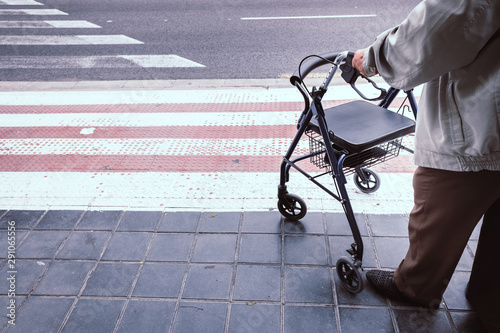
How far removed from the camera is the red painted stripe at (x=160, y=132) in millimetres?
4531

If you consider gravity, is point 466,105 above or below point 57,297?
above

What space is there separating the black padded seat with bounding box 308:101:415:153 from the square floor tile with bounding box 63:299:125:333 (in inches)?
65.2

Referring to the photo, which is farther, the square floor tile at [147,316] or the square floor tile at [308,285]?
the square floor tile at [308,285]

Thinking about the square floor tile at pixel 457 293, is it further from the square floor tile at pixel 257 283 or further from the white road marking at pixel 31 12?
the white road marking at pixel 31 12

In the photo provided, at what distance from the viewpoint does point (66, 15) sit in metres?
9.45

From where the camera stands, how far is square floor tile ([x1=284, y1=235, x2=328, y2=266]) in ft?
9.32

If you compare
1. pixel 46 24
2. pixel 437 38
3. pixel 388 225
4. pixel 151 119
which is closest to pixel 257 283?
pixel 388 225

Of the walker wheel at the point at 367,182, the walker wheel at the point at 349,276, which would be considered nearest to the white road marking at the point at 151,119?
the walker wheel at the point at 367,182

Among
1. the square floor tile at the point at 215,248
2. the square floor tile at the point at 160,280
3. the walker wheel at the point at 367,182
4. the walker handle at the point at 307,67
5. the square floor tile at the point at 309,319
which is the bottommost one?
the square floor tile at the point at 160,280

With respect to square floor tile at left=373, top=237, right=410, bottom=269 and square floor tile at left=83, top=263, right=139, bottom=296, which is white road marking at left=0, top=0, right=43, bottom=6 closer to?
square floor tile at left=83, top=263, right=139, bottom=296

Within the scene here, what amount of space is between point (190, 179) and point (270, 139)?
1054 millimetres

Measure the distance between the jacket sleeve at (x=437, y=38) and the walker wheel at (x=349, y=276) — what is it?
1.13 meters

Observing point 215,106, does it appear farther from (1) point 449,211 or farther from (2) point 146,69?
(1) point 449,211

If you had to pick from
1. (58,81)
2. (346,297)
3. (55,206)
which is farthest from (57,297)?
A: (58,81)
